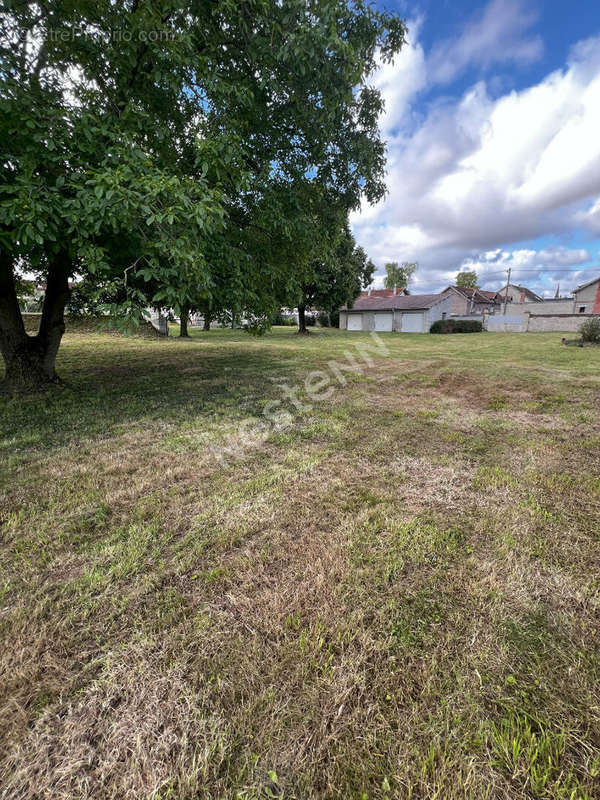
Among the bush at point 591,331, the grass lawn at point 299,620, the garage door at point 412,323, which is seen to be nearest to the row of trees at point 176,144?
the grass lawn at point 299,620

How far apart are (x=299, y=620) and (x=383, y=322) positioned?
3070 centimetres

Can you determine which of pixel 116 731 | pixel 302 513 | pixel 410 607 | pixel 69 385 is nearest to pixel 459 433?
pixel 302 513

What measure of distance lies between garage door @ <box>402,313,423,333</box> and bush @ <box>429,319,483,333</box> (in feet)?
4.50

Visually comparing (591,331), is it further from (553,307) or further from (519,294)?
(519,294)

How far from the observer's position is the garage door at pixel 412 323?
28.1 meters


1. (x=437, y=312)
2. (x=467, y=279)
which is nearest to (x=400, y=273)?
(x=467, y=279)

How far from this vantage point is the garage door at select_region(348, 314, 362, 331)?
102 feet

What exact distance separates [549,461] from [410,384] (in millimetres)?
3968

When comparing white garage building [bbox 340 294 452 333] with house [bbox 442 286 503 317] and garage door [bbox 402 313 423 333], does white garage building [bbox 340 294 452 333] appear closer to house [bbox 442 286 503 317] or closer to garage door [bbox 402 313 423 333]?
garage door [bbox 402 313 423 333]

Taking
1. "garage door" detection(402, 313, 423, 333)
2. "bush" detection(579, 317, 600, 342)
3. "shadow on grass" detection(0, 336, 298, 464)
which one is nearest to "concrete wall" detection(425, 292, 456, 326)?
"garage door" detection(402, 313, 423, 333)

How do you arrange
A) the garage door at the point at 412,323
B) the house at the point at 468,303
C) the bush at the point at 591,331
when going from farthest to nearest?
the house at the point at 468,303, the garage door at the point at 412,323, the bush at the point at 591,331

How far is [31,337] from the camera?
5711 mm

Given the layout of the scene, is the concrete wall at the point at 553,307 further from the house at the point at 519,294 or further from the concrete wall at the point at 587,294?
the house at the point at 519,294

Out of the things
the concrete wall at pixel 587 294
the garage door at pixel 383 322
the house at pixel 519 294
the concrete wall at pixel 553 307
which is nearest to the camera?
the garage door at pixel 383 322
